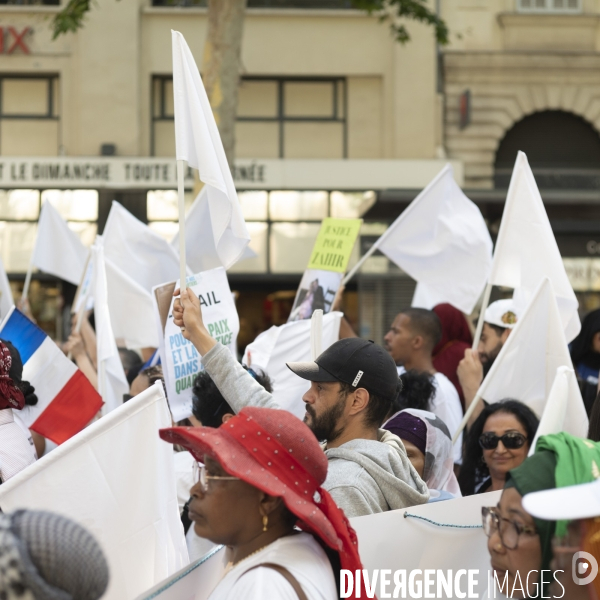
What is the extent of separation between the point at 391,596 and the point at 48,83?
16756 mm

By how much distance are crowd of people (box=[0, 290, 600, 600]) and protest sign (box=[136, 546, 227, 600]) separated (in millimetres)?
117

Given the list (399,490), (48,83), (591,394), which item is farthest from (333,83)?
(399,490)

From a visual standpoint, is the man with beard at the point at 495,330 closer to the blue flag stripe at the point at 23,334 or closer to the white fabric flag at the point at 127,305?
the white fabric flag at the point at 127,305

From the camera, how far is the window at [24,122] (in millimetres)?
A: 17859

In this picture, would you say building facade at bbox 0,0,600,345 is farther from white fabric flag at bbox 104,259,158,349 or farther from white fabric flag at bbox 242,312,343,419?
white fabric flag at bbox 242,312,343,419

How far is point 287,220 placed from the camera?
58.7 feet

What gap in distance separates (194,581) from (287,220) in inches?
618

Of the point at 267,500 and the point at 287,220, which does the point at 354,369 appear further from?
the point at 287,220

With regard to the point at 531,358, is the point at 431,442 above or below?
below

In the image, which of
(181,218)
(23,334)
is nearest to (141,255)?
(23,334)

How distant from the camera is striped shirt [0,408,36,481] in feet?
10.8

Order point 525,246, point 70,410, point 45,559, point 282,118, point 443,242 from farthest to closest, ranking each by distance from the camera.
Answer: point 282,118 → point 443,242 → point 525,246 → point 70,410 → point 45,559

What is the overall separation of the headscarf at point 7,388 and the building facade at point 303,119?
44.2ft

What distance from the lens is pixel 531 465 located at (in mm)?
2178
